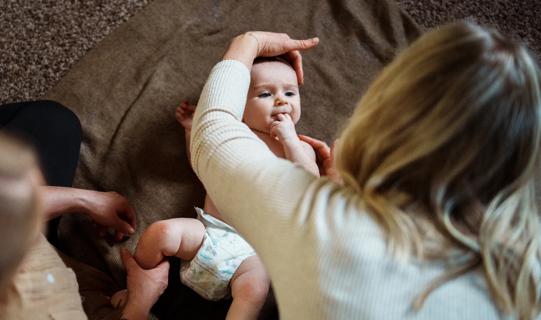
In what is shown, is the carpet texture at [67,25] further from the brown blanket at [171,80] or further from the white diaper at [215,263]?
the white diaper at [215,263]

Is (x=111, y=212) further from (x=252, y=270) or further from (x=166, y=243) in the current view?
(x=252, y=270)

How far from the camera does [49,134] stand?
39.8 inches

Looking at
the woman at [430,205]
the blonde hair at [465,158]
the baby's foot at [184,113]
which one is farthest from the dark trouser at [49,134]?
the blonde hair at [465,158]

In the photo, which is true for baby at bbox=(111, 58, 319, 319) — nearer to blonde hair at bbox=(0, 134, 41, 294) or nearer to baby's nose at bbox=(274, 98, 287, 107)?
baby's nose at bbox=(274, 98, 287, 107)

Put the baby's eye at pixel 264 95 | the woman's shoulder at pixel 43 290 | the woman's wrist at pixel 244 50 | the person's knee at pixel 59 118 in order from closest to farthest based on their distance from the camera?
1. the woman's shoulder at pixel 43 290
2. the woman's wrist at pixel 244 50
3. the person's knee at pixel 59 118
4. the baby's eye at pixel 264 95

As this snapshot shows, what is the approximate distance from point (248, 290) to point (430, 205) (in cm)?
47

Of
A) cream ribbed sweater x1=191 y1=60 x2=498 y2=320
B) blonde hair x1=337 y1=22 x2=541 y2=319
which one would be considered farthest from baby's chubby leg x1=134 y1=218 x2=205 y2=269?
→ blonde hair x1=337 y1=22 x2=541 y2=319

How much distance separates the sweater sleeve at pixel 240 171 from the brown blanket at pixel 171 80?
44 centimetres

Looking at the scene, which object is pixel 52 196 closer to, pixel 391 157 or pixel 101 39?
pixel 101 39

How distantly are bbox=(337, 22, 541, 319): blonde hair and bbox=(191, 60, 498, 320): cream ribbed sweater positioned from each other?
0.05 feet

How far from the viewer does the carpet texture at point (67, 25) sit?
1309 mm

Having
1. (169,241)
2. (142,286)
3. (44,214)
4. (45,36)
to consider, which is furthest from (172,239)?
(45,36)

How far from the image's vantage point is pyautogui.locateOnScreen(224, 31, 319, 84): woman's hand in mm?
927

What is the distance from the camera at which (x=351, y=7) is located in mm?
1379
